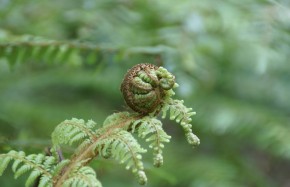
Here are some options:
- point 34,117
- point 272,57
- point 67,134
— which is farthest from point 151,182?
point 67,134

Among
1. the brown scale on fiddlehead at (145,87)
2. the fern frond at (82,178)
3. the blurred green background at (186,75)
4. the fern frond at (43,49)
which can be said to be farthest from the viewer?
the blurred green background at (186,75)

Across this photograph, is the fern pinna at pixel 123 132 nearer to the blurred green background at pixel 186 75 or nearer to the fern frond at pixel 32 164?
the fern frond at pixel 32 164

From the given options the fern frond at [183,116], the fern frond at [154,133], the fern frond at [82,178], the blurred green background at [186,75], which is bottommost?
the fern frond at [82,178]

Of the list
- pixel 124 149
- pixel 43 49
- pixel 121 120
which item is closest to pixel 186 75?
pixel 43 49

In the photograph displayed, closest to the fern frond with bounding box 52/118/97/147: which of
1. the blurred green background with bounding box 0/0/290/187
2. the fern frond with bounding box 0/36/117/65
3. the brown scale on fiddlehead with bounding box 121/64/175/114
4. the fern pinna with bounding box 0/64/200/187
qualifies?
the fern pinna with bounding box 0/64/200/187

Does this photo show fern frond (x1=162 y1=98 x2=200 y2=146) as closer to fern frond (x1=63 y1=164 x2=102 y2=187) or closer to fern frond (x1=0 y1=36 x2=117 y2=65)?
fern frond (x1=63 y1=164 x2=102 y2=187)

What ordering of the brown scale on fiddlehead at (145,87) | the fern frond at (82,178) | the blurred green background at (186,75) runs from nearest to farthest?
the fern frond at (82,178), the brown scale on fiddlehead at (145,87), the blurred green background at (186,75)

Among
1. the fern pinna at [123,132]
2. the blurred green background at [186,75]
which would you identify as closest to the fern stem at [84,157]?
the fern pinna at [123,132]
